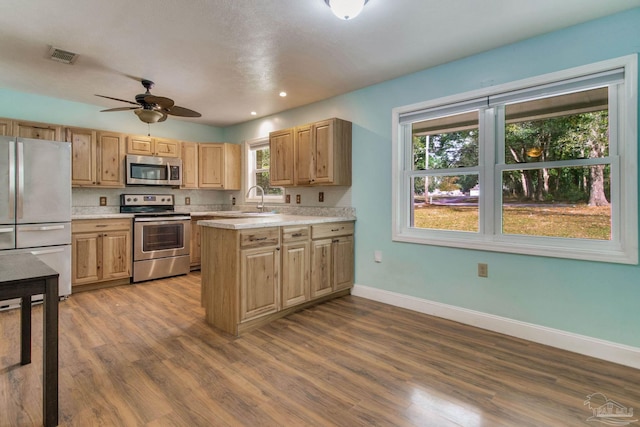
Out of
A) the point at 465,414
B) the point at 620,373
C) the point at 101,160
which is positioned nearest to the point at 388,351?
the point at 465,414

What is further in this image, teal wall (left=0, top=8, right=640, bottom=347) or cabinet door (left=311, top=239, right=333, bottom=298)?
cabinet door (left=311, top=239, right=333, bottom=298)

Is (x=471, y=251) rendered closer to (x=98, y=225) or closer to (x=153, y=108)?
(x=153, y=108)

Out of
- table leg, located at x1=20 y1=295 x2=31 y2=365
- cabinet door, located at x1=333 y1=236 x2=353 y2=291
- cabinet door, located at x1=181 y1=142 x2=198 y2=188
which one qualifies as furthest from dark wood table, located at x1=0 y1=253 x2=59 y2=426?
cabinet door, located at x1=181 y1=142 x2=198 y2=188

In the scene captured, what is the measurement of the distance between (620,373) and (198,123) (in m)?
5.96

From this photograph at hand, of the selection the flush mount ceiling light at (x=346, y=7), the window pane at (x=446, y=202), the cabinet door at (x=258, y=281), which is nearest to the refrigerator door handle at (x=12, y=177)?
the cabinet door at (x=258, y=281)

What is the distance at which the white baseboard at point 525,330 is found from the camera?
2.23 metres

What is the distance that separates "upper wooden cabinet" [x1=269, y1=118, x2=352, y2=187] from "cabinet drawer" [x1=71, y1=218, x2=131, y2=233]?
87.5 inches

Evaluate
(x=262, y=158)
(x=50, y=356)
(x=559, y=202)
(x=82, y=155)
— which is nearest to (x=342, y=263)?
(x=559, y=202)

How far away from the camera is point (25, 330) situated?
82.7 inches

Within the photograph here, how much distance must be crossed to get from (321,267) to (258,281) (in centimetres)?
85

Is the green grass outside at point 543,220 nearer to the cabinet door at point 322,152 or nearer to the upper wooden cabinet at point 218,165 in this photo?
the cabinet door at point 322,152

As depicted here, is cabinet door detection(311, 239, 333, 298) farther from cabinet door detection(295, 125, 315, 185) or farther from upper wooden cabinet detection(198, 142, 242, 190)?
upper wooden cabinet detection(198, 142, 242, 190)

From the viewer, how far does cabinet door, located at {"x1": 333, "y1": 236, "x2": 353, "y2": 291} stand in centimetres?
359

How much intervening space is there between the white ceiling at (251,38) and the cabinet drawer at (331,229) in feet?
5.20
